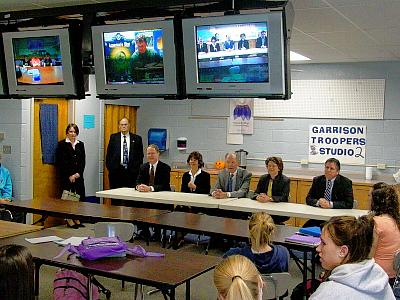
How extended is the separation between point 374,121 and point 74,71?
523cm

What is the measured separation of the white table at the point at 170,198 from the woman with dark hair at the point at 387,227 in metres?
2.51

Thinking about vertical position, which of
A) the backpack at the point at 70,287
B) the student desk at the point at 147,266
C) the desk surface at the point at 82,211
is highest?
the student desk at the point at 147,266

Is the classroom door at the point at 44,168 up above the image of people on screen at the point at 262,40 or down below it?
below

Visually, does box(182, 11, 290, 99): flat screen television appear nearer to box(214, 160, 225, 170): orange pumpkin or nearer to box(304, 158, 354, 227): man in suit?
box(304, 158, 354, 227): man in suit

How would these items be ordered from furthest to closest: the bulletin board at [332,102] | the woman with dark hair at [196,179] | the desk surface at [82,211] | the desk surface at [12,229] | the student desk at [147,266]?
the bulletin board at [332,102]
the woman with dark hair at [196,179]
the desk surface at [82,211]
the desk surface at [12,229]
the student desk at [147,266]

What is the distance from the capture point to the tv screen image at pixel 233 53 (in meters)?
3.67

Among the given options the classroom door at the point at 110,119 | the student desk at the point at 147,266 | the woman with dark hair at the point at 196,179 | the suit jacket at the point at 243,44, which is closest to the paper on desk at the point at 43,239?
the student desk at the point at 147,266

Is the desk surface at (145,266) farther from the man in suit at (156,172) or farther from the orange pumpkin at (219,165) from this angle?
the orange pumpkin at (219,165)

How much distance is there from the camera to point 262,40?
3.65 m

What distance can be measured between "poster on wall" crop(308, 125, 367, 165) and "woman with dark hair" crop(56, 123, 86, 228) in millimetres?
3590

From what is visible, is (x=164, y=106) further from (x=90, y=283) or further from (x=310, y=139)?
(x=90, y=283)

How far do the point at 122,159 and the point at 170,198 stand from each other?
230cm

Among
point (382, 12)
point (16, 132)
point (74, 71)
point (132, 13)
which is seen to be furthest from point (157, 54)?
point (16, 132)

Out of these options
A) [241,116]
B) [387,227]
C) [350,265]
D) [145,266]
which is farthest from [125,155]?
[350,265]
